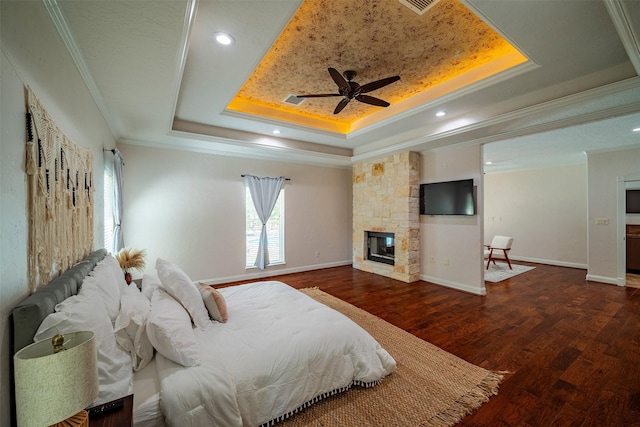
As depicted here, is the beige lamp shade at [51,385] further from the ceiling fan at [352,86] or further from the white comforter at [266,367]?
the ceiling fan at [352,86]

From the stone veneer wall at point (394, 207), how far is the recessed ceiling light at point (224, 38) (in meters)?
3.55

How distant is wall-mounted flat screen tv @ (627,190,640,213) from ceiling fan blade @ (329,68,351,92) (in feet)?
23.0

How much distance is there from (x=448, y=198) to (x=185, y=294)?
13.6ft

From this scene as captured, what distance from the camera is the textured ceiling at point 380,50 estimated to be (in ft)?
6.71

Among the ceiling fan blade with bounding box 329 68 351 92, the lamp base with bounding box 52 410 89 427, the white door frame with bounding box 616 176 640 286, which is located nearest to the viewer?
the lamp base with bounding box 52 410 89 427

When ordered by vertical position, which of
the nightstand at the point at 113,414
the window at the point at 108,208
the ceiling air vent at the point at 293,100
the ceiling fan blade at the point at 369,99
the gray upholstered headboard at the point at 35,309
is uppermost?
the ceiling air vent at the point at 293,100

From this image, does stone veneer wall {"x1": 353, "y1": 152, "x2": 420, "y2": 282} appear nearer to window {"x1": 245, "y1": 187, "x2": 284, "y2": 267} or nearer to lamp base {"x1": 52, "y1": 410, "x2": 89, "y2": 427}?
window {"x1": 245, "y1": 187, "x2": 284, "y2": 267}

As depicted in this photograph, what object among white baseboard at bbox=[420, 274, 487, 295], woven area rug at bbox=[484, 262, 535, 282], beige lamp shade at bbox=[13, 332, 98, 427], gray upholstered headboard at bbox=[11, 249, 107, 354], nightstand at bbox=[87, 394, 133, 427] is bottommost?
woven area rug at bbox=[484, 262, 535, 282]

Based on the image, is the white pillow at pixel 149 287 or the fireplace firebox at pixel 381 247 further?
the fireplace firebox at pixel 381 247

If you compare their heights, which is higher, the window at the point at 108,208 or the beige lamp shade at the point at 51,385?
the window at the point at 108,208

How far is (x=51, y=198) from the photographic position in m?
1.39

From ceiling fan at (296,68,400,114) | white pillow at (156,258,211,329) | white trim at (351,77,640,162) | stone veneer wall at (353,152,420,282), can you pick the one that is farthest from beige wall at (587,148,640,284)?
white pillow at (156,258,211,329)

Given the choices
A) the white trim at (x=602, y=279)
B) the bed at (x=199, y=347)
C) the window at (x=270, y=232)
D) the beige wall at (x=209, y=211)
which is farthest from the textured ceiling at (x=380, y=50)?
the white trim at (x=602, y=279)

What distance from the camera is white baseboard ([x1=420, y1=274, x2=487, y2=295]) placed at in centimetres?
402
